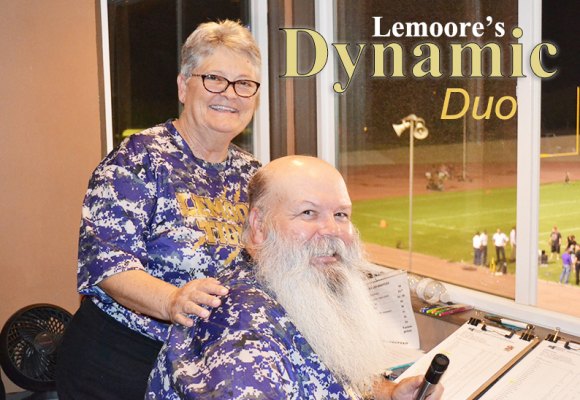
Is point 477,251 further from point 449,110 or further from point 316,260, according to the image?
point 316,260

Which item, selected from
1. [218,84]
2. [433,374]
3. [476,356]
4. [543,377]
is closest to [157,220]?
[218,84]

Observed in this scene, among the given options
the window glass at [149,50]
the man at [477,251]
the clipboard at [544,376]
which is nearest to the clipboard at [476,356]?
the clipboard at [544,376]

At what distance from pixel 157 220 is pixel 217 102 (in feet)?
1.24

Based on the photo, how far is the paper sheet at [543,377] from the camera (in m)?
1.81

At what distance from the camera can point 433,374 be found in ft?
4.42

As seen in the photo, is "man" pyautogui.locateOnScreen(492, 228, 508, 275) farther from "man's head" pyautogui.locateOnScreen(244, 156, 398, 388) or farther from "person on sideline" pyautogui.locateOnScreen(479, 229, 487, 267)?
"man's head" pyautogui.locateOnScreen(244, 156, 398, 388)

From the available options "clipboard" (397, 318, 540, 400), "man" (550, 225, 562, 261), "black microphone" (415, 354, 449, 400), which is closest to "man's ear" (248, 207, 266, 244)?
"black microphone" (415, 354, 449, 400)

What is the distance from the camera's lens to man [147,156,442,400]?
1181 millimetres

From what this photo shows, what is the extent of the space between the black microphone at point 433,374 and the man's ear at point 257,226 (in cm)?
43

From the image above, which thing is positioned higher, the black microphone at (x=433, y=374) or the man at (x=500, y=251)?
the black microphone at (x=433, y=374)

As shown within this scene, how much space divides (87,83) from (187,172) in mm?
1718

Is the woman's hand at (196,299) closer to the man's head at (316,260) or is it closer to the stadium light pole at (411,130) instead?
the man's head at (316,260)

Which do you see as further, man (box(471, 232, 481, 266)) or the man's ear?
man (box(471, 232, 481, 266))

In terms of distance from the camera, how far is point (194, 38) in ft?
6.24
